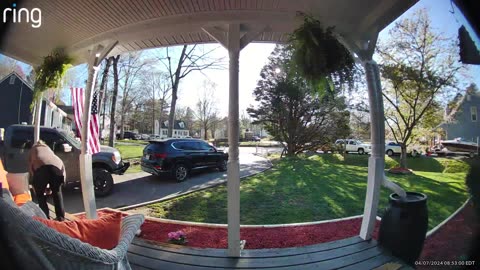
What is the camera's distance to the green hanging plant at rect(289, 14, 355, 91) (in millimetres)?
2307

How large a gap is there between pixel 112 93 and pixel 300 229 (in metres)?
9.16

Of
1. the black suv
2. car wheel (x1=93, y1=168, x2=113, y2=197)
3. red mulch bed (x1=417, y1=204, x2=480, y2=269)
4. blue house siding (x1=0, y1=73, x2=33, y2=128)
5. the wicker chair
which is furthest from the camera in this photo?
the black suv

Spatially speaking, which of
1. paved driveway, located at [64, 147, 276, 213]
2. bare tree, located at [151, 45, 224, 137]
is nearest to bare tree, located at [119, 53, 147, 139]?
bare tree, located at [151, 45, 224, 137]

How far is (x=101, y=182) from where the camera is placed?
5.32 m

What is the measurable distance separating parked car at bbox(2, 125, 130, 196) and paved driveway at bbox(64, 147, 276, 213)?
347mm

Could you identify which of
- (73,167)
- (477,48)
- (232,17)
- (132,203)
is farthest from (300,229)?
(73,167)

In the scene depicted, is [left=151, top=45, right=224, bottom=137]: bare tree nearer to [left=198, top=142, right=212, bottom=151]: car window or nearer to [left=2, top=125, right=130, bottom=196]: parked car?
[left=198, top=142, right=212, bottom=151]: car window

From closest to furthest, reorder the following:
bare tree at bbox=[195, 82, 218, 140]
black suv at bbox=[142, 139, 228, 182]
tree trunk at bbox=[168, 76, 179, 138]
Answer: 1. black suv at bbox=[142, 139, 228, 182]
2. tree trunk at bbox=[168, 76, 179, 138]
3. bare tree at bbox=[195, 82, 218, 140]

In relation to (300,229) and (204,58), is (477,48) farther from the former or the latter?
(204,58)

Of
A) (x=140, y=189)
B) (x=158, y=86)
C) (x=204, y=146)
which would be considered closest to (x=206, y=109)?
(x=158, y=86)

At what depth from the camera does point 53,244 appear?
1.02 meters

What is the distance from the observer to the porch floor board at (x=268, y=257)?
2344mm

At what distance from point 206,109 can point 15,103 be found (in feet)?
25.3

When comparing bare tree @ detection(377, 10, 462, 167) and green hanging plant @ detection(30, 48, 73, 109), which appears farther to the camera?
bare tree @ detection(377, 10, 462, 167)
